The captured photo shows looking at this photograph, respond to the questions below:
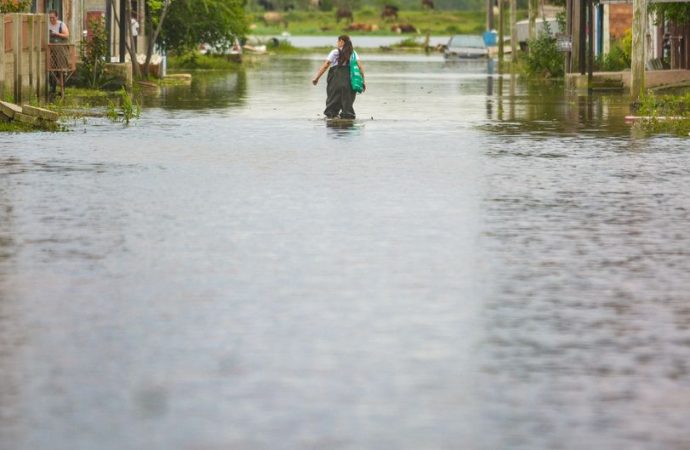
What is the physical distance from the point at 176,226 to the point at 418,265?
2849 millimetres

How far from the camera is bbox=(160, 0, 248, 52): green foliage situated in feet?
213

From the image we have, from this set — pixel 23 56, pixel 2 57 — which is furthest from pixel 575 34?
pixel 2 57

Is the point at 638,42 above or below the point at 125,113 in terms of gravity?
above

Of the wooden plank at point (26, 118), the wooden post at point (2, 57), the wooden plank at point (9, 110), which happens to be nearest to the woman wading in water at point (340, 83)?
the wooden post at point (2, 57)

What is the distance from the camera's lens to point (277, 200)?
16.6m

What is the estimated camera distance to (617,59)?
53.8 metres

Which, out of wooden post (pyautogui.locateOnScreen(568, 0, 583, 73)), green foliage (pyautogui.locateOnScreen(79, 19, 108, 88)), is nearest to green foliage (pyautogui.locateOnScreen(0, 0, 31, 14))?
green foliage (pyautogui.locateOnScreen(79, 19, 108, 88))

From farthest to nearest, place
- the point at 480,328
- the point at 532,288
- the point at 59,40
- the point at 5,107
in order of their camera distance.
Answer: the point at 59,40, the point at 5,107, the point at 532,288, the point at 480,328

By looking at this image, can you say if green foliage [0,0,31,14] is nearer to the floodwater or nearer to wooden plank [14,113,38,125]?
wooden plank [14,113,38,125]

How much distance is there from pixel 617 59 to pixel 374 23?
12598 cm

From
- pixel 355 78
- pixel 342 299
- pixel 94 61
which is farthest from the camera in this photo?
pixel 94 61

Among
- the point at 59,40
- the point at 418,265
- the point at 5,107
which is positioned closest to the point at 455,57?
the point at 59,40

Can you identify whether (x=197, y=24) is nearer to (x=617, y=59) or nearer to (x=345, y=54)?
(x=617, y=59)

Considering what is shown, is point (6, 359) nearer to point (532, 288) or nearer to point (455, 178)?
point (532, 288)
